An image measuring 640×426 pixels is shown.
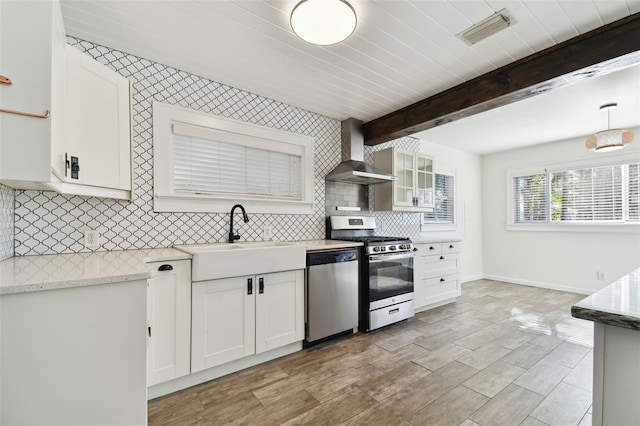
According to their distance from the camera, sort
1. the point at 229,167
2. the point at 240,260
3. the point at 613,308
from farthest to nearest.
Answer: the point at 229,167 → the point at 240,260 → the point at 613,308

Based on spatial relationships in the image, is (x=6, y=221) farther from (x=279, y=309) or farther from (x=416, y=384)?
(x=416, y=384)

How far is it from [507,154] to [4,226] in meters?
6.83

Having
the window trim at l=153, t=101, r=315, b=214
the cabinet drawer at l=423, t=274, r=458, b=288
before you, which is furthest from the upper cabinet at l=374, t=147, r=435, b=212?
the window trim at l=153, t=101, r=315, b=214

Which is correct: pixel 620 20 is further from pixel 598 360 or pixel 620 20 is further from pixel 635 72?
pixel 598 360

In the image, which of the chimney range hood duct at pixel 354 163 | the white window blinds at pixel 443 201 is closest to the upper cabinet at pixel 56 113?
the chimney range hood duct at pixel 354 163

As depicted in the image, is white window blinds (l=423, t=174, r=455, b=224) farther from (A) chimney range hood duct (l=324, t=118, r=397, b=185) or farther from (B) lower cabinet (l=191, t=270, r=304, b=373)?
(B) lower cabinet (l=191, t=270, r=304, b=373)

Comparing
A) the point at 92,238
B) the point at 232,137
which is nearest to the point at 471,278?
the point at 232,137

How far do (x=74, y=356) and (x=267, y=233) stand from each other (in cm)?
190

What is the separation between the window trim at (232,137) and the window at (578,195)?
174 inches

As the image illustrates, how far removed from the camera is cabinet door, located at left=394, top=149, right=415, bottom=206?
3.76 m

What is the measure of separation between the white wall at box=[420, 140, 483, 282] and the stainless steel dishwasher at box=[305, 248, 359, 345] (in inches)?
108

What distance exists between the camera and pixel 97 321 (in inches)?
44.4

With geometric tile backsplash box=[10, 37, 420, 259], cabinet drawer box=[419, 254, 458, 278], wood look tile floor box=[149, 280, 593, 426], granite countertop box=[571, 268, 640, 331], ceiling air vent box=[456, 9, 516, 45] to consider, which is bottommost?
wood look tile floor box=[149, 280, 593, 426]

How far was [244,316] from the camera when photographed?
2141 mm
